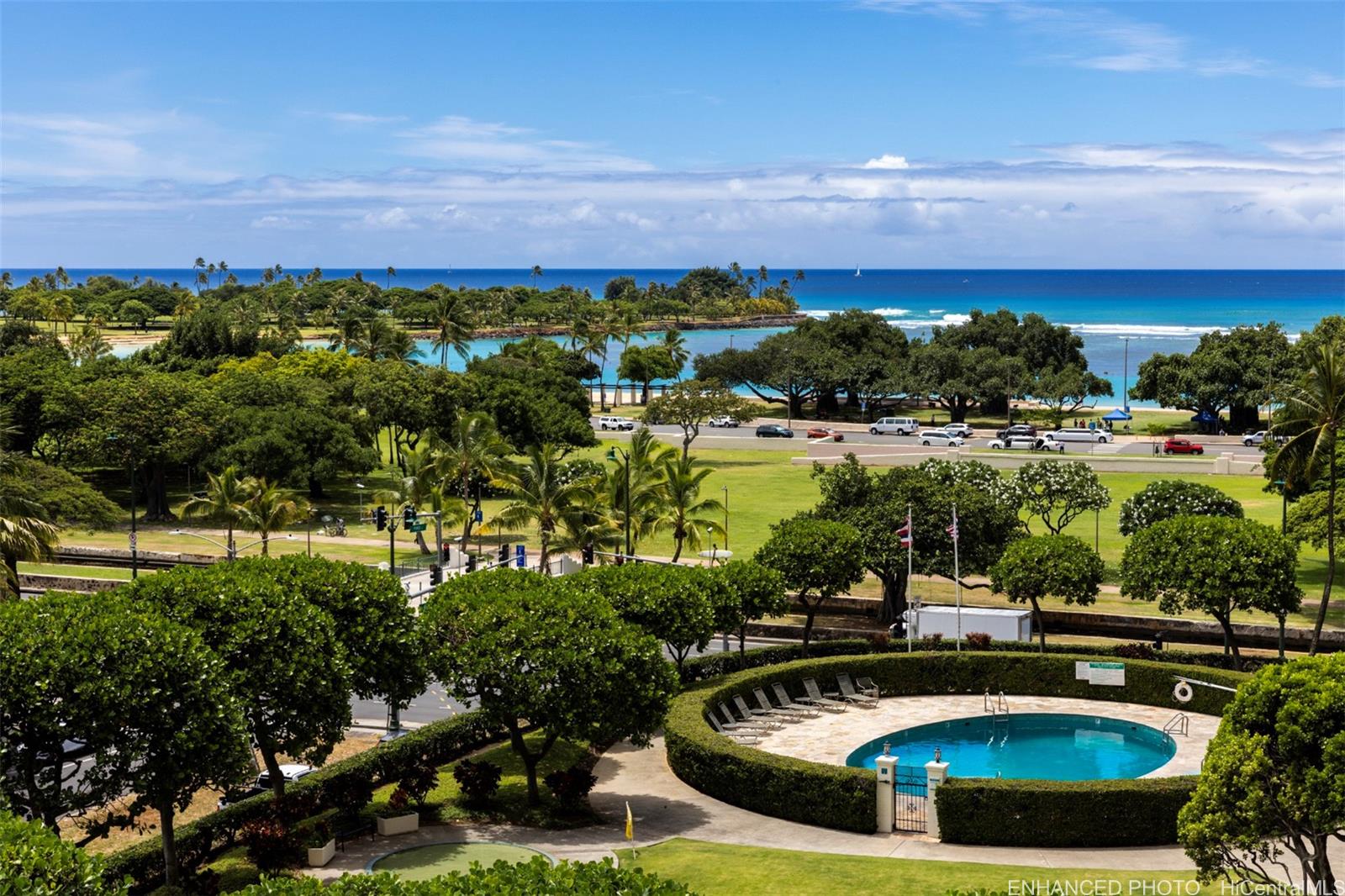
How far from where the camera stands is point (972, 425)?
12125cm

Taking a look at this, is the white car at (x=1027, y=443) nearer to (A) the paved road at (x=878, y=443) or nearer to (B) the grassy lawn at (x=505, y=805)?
(A) the paved road at (x=878, y=443)

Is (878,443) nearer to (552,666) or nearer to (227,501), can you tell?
(227,501)

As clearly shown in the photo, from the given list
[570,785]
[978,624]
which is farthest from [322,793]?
[978,624]

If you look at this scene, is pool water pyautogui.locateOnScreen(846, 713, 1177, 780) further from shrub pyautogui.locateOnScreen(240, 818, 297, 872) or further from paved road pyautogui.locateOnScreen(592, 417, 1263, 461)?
paved road pyautogui.locateOnScreen(592, 417, 1263, 461)

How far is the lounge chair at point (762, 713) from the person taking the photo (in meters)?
41.0

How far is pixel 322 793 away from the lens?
3150 cm

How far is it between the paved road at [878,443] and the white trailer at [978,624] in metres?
48.3

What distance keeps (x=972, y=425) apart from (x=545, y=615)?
308 ft

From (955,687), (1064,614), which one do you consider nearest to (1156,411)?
(1064,614)

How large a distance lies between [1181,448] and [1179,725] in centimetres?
6256

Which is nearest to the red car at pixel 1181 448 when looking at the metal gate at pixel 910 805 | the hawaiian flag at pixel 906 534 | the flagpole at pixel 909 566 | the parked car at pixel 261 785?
the flagpole at pixel 909 566

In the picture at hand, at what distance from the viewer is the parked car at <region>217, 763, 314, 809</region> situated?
32000 millimetres

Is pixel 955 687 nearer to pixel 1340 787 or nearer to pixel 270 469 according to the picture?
pixel 1340 787

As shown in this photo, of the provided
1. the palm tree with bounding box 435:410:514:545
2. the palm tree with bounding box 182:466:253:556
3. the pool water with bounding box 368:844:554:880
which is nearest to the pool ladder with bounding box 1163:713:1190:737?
the pool water with bounding box 368:844:554:880
